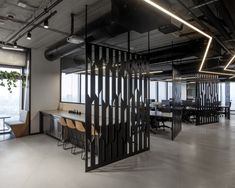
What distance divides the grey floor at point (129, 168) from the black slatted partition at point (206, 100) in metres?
3.99

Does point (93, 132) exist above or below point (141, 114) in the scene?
below

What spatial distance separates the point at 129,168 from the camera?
146 inches

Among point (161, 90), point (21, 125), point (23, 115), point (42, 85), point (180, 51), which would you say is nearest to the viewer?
point (180, 51)

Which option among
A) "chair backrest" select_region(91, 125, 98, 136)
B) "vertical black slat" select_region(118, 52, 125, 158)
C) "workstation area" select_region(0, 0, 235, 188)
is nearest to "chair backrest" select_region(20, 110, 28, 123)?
"workstation area" select_region(0, 0, 235, 188)

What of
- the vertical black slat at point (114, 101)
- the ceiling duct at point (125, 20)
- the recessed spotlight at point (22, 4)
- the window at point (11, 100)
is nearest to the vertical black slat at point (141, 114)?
the vertical black slat at point (114, 101)

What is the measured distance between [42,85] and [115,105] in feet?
13.5

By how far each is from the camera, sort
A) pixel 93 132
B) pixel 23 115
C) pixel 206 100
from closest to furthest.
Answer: pixel 93 132 → pixel 23 115 → pixel 206 100

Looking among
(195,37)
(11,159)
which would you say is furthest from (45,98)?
(195,37)

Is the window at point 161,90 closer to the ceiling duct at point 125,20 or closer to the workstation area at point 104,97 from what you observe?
the workstation area at point 104,97

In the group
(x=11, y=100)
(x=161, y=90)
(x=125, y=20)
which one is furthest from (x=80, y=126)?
(x=161, y=90)

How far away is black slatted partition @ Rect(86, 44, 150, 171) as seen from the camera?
377 cm

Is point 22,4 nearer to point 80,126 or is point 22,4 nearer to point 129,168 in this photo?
point 80,126

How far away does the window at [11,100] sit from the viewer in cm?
683

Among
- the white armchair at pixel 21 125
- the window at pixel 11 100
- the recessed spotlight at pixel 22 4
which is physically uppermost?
the recessed spotlight at pixel 22 4
